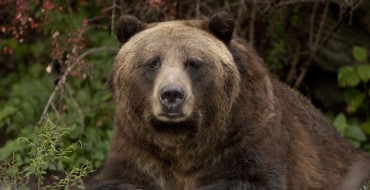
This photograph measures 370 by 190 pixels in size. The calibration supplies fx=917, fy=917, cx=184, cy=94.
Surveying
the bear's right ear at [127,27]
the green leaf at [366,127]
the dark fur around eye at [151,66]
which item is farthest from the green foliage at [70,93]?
the green leaf at [366,127]

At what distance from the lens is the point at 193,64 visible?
615 centimetres

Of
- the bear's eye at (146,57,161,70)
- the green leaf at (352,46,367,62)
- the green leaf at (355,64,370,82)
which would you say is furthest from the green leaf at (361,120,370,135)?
the bear's eye at (146,57,161,70)

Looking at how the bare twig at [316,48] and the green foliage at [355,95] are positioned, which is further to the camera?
the green foliage at [355,95]

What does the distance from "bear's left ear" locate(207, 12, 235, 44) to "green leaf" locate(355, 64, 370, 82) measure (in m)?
2.87

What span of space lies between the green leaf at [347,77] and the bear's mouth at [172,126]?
3.17 meters

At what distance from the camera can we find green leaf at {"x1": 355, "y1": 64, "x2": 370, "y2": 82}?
886 cm

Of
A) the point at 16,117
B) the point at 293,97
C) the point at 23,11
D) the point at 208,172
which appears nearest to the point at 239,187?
the point at 208,172

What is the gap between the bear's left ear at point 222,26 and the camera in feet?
20.6

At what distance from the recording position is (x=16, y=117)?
29.6 feet

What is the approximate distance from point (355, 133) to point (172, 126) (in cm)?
321

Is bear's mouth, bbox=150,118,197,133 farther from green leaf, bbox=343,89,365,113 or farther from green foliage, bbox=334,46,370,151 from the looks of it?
green leaf, bbox=343,89,365,113

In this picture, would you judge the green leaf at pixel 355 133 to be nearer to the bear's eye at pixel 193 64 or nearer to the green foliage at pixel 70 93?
the green foliage at pixel 70 93

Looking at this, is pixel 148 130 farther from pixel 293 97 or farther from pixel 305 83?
pixel 305 83

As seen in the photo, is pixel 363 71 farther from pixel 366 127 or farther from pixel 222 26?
pixel 222 26
